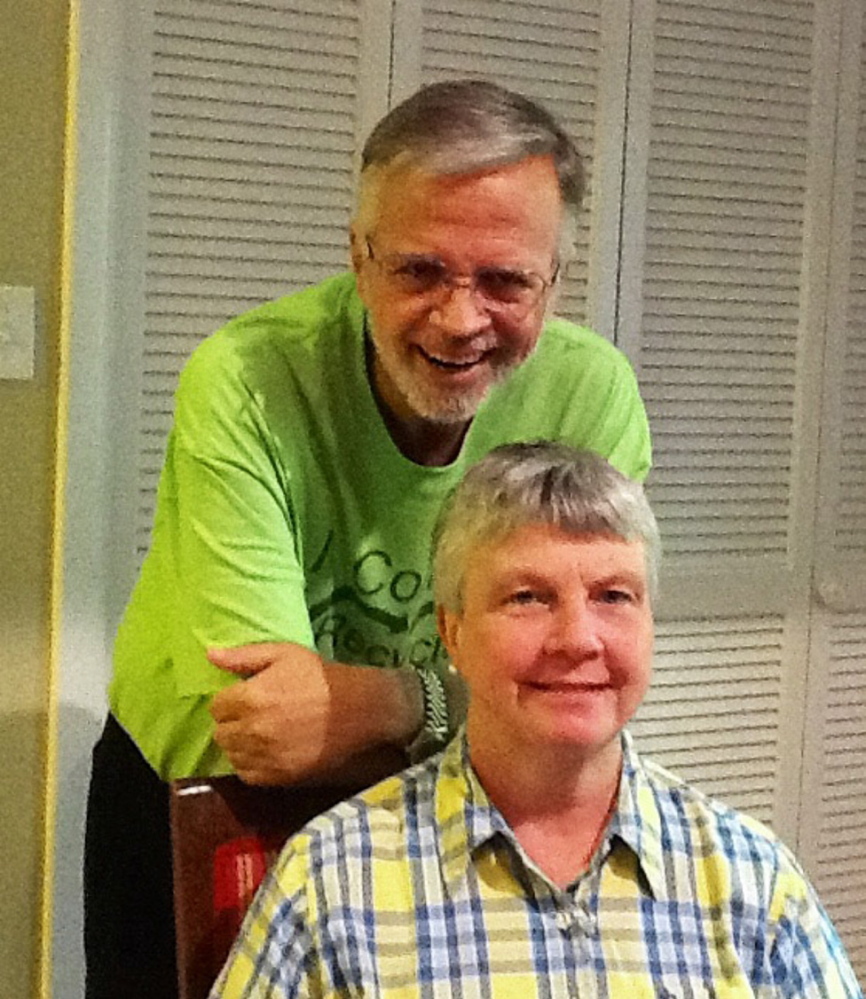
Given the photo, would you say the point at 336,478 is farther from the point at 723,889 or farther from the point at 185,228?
the point at 185,228

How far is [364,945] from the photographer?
1.17 meters

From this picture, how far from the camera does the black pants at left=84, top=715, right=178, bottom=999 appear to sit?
1.56 meters

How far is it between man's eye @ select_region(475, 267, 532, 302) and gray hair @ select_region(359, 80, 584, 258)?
92 millimetres

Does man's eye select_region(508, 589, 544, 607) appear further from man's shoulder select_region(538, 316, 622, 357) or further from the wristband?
man's shoulder select_region(538, 316, 622, 357)

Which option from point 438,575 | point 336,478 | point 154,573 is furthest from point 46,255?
point 438,575

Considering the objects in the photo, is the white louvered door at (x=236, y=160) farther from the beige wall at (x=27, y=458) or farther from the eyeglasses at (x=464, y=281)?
the eyeglasses at (x=464, y=281)

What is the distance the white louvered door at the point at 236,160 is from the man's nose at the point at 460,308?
3.05 feet

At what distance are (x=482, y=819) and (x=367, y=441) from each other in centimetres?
39

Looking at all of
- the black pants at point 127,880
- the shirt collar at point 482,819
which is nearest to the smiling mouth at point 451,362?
the shirt collar at point 482,819

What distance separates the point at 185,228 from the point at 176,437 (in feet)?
2.61

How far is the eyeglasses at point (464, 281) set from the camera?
4.17 ft

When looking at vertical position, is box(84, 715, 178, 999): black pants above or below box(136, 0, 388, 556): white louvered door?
below

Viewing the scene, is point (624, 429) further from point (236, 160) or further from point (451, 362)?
point (236, 160)

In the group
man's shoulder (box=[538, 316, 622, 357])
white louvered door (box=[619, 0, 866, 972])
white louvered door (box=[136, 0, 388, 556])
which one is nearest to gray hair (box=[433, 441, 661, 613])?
man's shoulder (box=[538, 316, 622, 357])
